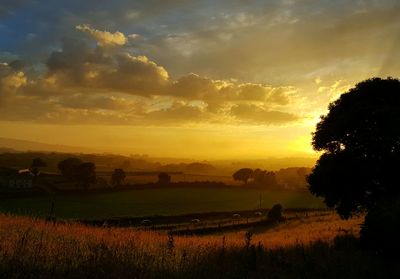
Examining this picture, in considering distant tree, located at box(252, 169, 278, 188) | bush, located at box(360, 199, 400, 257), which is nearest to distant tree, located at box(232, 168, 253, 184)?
distant tree, located at box(252, 169, 278, 188)

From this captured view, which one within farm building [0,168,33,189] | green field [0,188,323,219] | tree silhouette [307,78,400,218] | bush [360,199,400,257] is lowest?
green field [0,188,323,219]

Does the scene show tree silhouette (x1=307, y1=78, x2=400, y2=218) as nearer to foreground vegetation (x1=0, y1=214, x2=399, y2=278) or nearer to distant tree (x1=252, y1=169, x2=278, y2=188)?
foreground vegetation (x1=0, y1=214, x2=399, y2=278)

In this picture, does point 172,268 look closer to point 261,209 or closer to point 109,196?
point 261,209

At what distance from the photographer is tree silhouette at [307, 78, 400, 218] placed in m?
27.5

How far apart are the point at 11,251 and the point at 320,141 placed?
26016 mm

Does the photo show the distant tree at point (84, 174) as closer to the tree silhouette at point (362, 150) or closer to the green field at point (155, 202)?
the green field at point (155, 202)

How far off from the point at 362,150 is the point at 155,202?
213 feet

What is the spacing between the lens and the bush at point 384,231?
15.1 meters

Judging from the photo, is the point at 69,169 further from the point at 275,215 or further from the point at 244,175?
the point at 275,215

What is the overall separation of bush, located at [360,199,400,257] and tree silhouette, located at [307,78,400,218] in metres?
9.28

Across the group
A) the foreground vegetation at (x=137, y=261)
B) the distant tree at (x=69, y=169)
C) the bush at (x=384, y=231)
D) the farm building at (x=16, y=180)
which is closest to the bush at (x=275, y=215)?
the bush at (x=384, y=231)

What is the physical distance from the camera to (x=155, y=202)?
293 ft

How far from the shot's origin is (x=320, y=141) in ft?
103

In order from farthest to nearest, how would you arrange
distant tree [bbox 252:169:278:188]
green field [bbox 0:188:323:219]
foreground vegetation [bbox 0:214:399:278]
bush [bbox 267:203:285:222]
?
distant tree [bbox 252:169:278:188], green field [bbox 0:188:323:219], bush [bbox 267:203:285:222], foreground vegetation [bbox 0:214:399:278]
